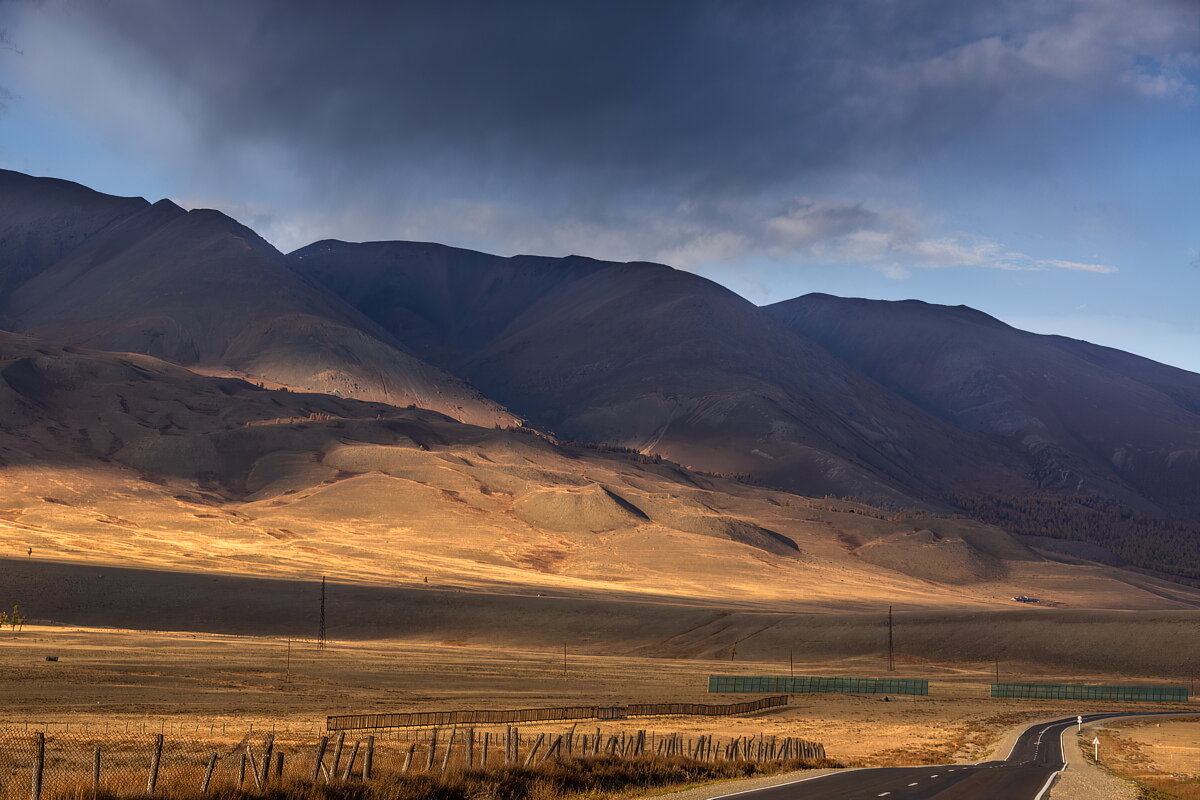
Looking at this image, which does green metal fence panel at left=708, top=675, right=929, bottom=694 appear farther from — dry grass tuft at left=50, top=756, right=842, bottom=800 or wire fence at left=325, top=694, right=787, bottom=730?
dry grass tuft at left=50, top=756, right=842, bottom=800

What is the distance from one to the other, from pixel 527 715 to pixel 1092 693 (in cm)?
5370

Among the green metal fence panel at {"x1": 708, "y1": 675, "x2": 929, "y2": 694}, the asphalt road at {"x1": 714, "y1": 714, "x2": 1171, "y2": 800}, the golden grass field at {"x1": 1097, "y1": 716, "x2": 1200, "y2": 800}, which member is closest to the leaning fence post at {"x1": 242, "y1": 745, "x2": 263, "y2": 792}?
the asphalt road at {"x1": 714, "y1": 714, "x2": 1171, "y2": 800}

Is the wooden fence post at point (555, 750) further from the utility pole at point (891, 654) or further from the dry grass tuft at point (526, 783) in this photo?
the utility pole at point (891, 654)

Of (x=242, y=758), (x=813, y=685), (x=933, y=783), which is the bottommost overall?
(x=813, y=685)

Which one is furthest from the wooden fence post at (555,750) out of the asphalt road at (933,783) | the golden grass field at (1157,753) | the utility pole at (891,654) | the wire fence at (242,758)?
the utility pole at (891,654)

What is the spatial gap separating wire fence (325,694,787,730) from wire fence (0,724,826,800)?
2.55 meters

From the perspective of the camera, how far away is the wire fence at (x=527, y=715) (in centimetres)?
4728

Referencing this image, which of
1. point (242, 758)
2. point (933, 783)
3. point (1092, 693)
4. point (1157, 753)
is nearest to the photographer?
point (242, 758)

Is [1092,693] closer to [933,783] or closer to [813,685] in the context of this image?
[813,685]

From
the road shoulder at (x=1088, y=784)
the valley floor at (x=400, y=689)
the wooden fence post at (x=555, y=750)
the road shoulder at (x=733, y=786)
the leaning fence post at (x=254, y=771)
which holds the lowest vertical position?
the valley floor at (x=400, y=689)

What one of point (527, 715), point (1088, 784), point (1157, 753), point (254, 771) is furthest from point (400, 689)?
point (254, 771)

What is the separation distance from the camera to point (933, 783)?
31.8m

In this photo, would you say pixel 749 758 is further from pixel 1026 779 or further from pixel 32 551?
pixel 32 551

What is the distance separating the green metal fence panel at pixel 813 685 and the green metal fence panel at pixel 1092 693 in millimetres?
6862
